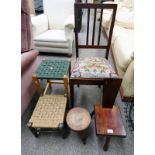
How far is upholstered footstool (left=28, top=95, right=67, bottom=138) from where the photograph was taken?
1.14 meters

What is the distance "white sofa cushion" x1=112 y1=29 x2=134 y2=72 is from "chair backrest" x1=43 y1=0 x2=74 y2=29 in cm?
102

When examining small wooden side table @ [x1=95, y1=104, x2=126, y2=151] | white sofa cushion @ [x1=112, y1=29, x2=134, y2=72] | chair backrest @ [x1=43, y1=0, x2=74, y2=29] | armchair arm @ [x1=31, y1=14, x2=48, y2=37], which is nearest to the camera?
small wooden side table @ [x1=95, y1=104, x2=126, y2=151]

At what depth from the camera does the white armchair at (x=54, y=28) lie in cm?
220

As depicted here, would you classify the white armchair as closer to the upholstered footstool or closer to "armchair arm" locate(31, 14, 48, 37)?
"armchair arm" locate(31, 14, 48, 37)

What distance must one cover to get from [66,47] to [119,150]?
170cm

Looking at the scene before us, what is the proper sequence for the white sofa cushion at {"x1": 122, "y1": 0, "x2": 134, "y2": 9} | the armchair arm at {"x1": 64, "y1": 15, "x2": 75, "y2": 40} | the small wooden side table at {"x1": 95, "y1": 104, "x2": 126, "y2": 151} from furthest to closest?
the white sofa cushion at {"x1": 122, "y1": 0, "x2": 134, "y2": 9} → the armchair arm at {"x1": 64, "y1": 15, "x2": 75, "y2": 40} → the small wooden side table at {"x1": 95, "y1": 104, "x2": 126, "y2": 151}

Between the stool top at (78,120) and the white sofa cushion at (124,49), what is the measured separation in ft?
2.52

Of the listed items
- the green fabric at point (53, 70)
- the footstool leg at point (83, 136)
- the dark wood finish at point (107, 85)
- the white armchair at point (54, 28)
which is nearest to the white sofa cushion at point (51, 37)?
the white armchair at point (54, 28)

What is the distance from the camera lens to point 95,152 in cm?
119

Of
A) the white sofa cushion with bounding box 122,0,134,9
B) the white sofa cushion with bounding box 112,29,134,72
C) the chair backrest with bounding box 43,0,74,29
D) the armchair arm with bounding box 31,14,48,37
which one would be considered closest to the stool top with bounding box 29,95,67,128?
the white sofa cushion with bounding box 112,29,134,72
